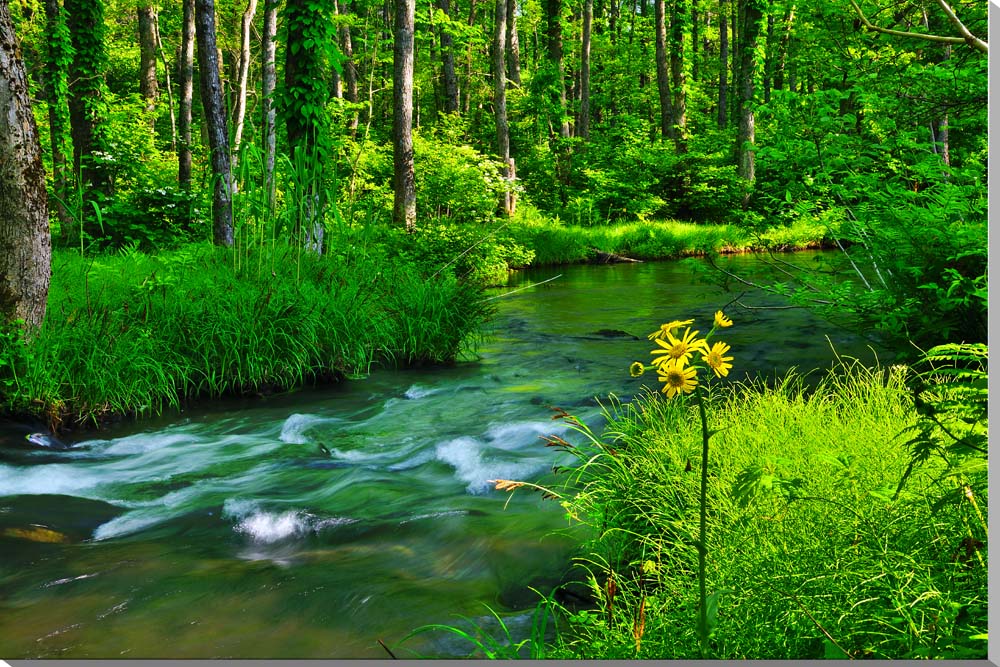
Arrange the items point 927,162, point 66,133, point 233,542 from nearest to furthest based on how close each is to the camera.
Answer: point 233,542 < point 927,162 < point 66,133

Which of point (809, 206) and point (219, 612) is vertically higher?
point (809, 206)

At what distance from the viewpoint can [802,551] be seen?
2344 millimetres

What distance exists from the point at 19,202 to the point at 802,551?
16.1 feet

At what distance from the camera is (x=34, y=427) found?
17.3 ft

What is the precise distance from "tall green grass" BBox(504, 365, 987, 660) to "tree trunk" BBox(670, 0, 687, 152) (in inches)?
919

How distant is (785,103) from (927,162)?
916 mm

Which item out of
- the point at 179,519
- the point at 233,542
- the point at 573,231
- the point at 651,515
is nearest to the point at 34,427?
the point at 179,519

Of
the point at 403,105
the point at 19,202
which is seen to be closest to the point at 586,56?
the point at 403,105

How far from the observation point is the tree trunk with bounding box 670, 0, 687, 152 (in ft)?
82.7

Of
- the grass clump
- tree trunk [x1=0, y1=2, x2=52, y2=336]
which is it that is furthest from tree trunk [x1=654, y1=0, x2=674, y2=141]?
tree trunk [x1=0, y1=2, x2=52, y2=336]

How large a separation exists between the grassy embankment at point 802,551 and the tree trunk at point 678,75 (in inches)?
920

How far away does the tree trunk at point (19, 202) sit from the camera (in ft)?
16.1

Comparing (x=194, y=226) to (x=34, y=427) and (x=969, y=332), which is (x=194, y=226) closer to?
(x=34, y=427)

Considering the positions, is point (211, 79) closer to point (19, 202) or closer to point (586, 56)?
point (19, 202)
